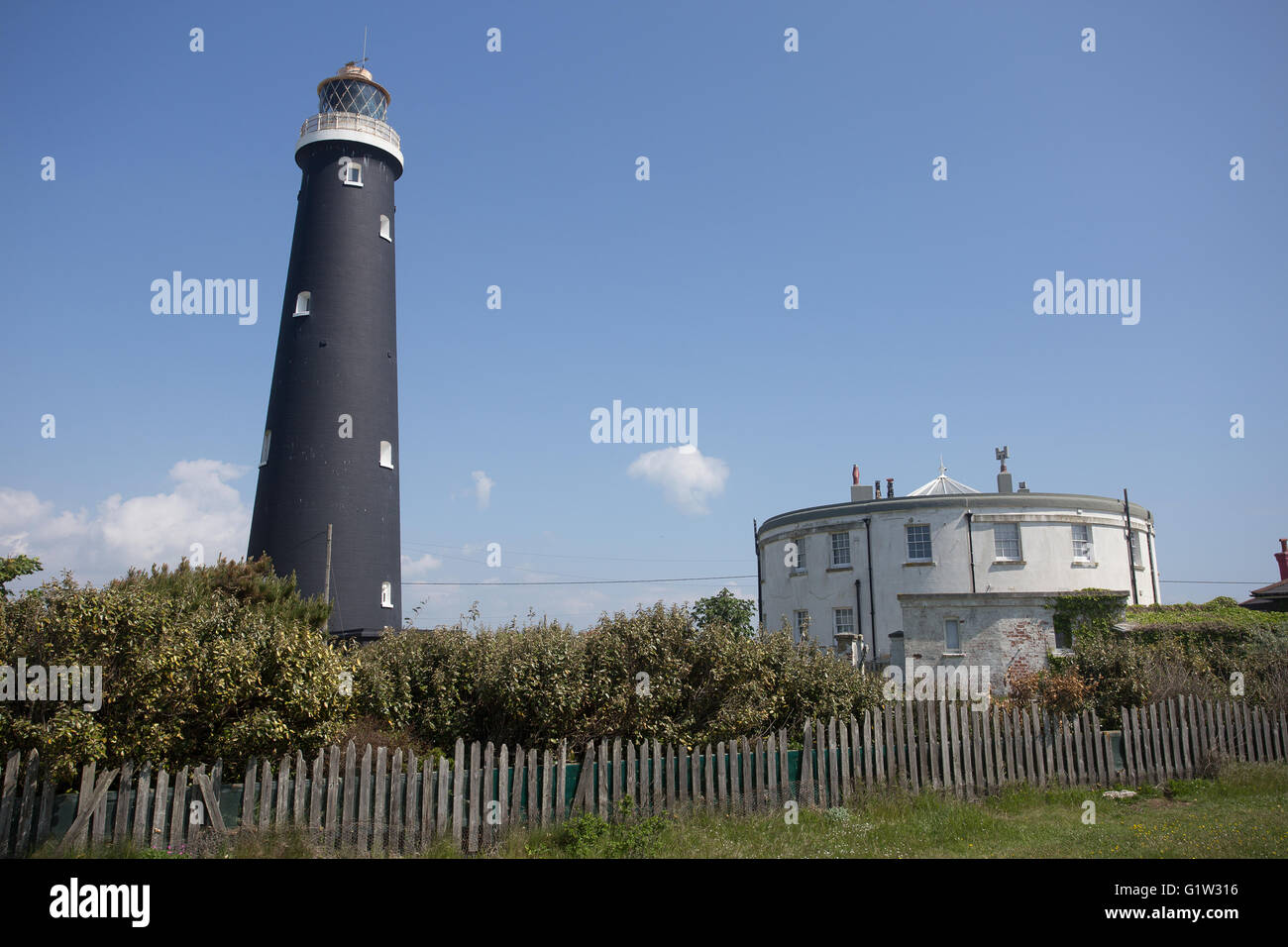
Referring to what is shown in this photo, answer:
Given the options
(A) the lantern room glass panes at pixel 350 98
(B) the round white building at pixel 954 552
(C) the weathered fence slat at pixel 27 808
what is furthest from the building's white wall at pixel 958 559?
(C) the weathered fence slat at pixel 27 808

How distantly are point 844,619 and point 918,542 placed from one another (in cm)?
467

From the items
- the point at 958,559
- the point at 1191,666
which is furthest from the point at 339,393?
the point at 958,559

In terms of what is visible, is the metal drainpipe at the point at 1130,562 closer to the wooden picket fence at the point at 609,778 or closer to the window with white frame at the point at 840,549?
the window with white frame at the point at 840,549

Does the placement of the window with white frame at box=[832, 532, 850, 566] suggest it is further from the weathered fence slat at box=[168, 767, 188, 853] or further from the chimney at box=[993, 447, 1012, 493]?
the weathered fence slat at box=[168, 767, 188, 853]

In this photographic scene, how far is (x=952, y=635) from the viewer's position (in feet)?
94.7

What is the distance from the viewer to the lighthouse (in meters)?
26.9

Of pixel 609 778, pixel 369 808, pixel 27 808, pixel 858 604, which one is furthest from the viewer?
pixel 858 604

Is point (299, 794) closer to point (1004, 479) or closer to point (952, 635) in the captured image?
point (952, 635)

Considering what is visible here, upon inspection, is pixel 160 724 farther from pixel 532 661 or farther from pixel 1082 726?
pixel 1082 726

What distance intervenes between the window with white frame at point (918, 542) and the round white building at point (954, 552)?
0.14 feet

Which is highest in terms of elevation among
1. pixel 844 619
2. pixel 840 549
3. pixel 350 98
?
pixel 350 98

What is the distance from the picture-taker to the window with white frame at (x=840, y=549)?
37.6 meters
